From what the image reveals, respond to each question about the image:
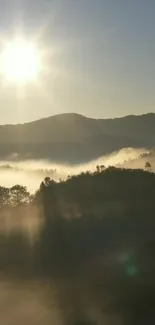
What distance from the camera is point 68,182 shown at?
112 metres

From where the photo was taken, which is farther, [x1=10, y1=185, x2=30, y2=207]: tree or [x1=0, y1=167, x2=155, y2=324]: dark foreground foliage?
[x1=10, y1=185, x2=30, y2=207]: tree

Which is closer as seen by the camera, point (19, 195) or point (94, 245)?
point (94, 245)

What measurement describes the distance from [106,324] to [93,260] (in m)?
23.1

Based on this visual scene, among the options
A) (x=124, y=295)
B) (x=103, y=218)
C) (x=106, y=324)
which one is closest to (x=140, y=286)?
(x=124, y=295)

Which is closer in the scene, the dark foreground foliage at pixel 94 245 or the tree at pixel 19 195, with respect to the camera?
the dark foreground foliage at pixel 94 245

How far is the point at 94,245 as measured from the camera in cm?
8988

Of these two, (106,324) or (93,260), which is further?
→ (93,260)

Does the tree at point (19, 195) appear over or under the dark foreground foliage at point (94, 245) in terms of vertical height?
over

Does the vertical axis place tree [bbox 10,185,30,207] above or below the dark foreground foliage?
above

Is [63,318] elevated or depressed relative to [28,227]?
depressed

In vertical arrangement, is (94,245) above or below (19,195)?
below

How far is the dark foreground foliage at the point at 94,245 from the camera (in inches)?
2798

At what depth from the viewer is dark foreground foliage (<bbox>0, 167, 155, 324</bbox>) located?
71.1 m

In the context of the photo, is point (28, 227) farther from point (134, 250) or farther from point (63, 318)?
point (63, 318)
